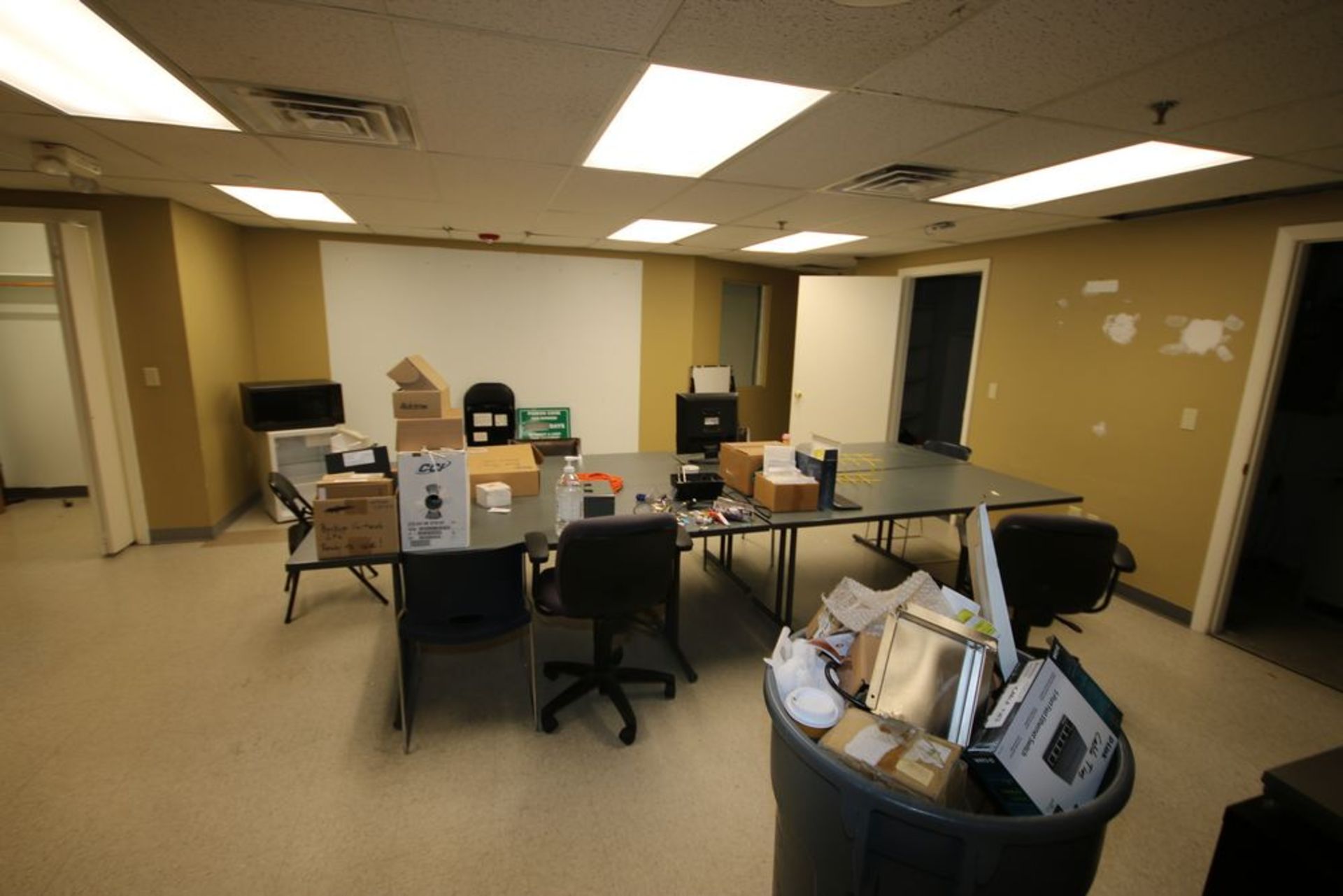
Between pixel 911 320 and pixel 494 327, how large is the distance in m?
4.05

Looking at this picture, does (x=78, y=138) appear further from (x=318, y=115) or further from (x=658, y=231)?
(x=658, y=231)

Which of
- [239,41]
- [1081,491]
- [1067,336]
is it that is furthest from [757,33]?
[1081,491]

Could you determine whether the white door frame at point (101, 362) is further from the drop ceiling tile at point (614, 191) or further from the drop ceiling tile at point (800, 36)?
the drop ceiling tile at point (800, 36)

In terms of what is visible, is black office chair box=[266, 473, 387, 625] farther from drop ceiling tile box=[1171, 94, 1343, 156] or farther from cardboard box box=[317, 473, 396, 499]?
drop ceiling tile box=[1171, 94, 1343, 156]

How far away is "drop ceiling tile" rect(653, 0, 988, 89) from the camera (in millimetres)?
1312

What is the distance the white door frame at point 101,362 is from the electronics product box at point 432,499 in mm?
3238

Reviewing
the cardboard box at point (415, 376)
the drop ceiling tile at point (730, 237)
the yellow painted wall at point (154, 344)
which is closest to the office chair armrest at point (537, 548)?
the cardboard box at point (415, 376)

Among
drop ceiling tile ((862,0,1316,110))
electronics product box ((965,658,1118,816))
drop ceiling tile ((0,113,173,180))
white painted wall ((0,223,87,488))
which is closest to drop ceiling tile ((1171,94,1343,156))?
drop ceiling tile ((862,0,1316,110))

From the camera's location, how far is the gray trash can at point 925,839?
2.89ft

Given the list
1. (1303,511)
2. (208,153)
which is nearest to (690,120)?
(208,153)

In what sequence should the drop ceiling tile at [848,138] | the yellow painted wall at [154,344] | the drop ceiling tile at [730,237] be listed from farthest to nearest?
1. the drop ceiling tile at [730,237]
2. the yellow painted wall at [154,344]
3. the drop ceiling tile at [848,138]

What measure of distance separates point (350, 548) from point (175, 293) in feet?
10.2

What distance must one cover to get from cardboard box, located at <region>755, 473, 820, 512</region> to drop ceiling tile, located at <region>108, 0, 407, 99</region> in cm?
214

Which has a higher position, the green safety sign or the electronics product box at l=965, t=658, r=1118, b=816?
the electronics product box at l=965, t=658, r=1118, b=816
